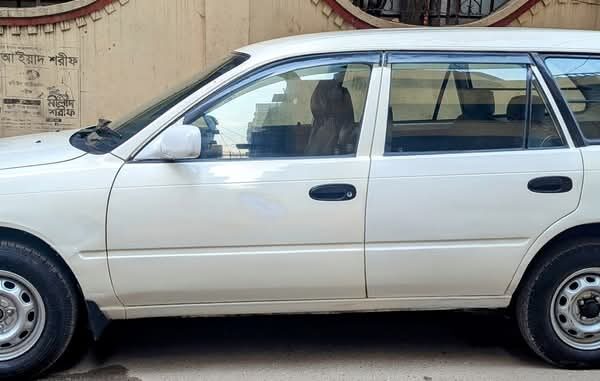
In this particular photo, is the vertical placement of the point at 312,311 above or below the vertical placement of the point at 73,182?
below

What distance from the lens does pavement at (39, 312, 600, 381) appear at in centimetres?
421

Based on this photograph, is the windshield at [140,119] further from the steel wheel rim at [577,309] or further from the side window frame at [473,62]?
the steel wheel rim at [577,309]

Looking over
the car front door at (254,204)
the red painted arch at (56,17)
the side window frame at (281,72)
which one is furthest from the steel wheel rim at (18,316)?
the red painted arch at (56,17)

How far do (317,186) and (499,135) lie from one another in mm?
1114

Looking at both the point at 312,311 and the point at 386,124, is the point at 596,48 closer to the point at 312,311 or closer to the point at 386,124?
the point at 386,124

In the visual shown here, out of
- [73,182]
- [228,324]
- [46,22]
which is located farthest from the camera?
[46,22]

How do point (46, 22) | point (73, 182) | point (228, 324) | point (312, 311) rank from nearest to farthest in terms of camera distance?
point (73, 182)
point (312, 311)
point (228, 324)
point (46, 22)

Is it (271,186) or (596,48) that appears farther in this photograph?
(596,48)

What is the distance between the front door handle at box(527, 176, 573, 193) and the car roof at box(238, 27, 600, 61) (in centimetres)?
77

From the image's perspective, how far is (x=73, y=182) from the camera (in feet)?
12.8

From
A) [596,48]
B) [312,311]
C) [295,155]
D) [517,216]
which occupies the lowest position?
[312,311]

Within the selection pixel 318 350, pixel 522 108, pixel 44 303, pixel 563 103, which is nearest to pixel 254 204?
pixel 318 350

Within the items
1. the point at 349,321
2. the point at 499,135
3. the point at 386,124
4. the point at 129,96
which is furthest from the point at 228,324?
the point at 129,96

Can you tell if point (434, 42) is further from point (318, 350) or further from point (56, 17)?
point (56, 17)
